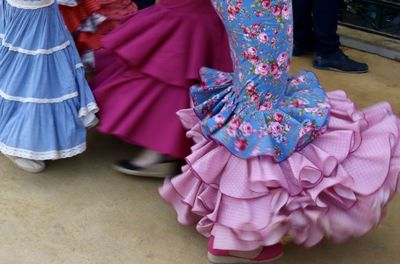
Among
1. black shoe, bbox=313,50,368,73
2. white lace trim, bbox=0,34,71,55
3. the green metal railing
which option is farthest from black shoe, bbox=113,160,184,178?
the green metal railing

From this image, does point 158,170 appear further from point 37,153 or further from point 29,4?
point 29,4

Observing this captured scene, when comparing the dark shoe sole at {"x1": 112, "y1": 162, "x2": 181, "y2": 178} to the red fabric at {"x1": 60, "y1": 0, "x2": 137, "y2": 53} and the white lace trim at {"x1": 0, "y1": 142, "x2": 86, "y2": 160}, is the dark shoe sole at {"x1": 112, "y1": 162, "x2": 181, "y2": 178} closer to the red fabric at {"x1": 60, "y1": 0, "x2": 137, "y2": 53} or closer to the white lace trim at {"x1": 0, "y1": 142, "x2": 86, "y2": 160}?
the white lace trim at {"x1": 0, "y1": 142, "x2": 86, "y2": 160}

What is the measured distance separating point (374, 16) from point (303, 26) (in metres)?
0.71

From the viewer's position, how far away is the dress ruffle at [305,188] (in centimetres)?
227

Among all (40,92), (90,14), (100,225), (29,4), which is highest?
(29,4)

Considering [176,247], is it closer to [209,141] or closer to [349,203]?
[209,141]

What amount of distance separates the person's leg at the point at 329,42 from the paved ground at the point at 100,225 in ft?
4.89

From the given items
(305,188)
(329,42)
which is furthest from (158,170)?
(329,42)

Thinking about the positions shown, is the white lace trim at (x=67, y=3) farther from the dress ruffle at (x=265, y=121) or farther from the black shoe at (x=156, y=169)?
the dress ruffle at (x=265, y=121)

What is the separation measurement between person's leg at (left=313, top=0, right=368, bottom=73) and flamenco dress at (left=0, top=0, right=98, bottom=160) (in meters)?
1.79

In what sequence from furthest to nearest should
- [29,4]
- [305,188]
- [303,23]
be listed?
[303,23] → [29,4] → [305,188]

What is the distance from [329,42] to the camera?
13.7ft

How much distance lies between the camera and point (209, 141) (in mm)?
2424

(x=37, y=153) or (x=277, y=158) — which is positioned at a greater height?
(x=277, y=158)
